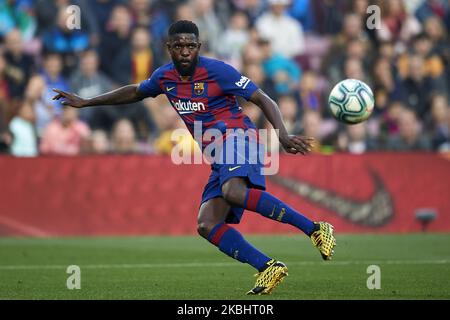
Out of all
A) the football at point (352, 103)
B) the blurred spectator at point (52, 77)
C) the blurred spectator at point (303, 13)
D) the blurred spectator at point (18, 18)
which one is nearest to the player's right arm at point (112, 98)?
the football at point (352, 103)

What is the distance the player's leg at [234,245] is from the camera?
9.31m

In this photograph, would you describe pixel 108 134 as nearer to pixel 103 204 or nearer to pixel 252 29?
pixel 103 204

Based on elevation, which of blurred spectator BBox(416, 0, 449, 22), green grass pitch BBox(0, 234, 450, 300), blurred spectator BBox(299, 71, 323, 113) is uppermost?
blurred spectator BBox(416, 0, 449, 22)

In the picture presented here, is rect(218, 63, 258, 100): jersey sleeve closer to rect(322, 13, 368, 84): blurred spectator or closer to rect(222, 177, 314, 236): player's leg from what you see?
rect(222, 177, 314, 236): player's leg

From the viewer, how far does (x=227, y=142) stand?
9633 mm

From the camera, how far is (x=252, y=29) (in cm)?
2075

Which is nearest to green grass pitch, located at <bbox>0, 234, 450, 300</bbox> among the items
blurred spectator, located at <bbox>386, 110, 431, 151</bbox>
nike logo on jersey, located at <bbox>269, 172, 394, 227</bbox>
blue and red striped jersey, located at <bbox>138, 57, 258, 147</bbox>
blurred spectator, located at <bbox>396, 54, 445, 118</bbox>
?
nike logo on jersey, located at <bbox>269, 172, 394, 227</bbox>

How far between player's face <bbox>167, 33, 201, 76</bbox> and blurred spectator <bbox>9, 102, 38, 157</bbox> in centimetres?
854

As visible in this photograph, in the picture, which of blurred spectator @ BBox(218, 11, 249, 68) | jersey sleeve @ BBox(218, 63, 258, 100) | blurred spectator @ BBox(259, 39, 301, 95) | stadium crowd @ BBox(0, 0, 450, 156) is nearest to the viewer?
jersey sleeve @ BBox(218, 63, 258, 100)

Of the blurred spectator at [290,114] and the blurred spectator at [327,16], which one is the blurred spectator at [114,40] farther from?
the blurred spectator at [327,16]

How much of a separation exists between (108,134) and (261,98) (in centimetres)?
899

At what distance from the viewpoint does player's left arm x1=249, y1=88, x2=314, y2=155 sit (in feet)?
29.8

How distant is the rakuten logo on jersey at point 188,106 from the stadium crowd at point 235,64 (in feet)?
25.9
